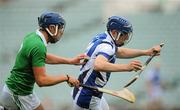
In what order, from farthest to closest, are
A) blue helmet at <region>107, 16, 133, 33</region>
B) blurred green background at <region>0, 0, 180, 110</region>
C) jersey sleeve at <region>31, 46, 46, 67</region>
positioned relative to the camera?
blurred green background at <region>0, 0, 180, 110</region> < blue helmet at <region>107, 16, 133, 33</region> < jersey sleeve at <region>31, 46, 46, 67</region>

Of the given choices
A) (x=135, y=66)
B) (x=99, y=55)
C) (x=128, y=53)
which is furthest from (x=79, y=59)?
(x=128, y=53)

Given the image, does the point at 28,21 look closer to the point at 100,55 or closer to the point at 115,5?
the point at 115,5

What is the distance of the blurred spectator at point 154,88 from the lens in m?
22.4

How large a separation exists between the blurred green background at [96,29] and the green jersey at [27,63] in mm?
11616

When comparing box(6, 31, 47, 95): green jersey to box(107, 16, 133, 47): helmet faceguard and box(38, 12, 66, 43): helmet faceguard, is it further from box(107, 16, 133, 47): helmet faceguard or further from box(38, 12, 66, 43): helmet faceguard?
box(107, 16, 133, 47): helmet faceguard

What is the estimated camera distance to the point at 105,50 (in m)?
10.9

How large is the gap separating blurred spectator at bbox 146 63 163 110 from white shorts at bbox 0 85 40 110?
1140cm

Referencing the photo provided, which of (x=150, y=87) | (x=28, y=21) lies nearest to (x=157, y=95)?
(x=150, y=87)

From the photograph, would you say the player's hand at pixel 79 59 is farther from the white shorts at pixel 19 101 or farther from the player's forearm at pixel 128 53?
the player's forearm at pixel 128 53

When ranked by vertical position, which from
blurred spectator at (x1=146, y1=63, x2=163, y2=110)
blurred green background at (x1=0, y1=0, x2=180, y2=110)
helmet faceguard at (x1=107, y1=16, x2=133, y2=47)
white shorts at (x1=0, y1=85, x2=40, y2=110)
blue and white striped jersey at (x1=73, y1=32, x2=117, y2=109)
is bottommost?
blurred spectator at (x1=146, y1=63, x2=163, y2=110)

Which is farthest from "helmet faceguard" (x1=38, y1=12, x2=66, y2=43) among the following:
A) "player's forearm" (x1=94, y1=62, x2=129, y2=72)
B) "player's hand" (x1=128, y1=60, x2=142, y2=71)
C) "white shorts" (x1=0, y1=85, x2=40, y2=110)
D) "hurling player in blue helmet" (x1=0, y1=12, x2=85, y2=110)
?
"player's hand" (x1=128, y1=60, x2=142, y2=71)

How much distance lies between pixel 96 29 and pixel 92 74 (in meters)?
11.8

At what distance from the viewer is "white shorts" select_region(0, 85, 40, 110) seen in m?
11.1

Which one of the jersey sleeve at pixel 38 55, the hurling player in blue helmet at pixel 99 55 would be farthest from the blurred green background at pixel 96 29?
the jersey sleeve at pixel 38 55
